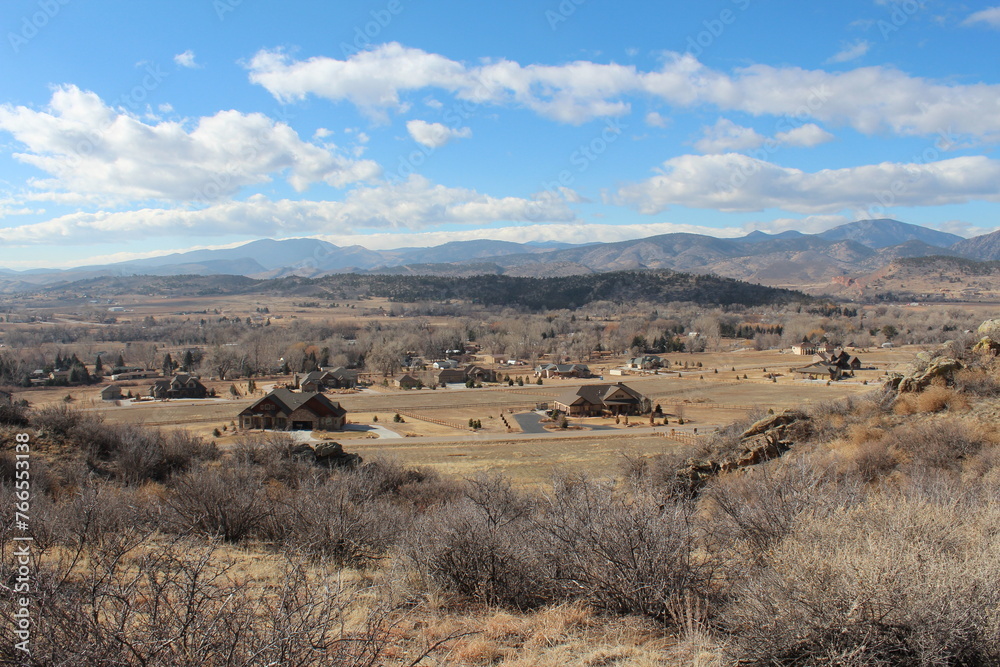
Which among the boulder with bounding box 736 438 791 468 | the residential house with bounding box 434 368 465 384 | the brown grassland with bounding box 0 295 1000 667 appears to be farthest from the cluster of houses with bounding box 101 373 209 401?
the boulder with bounding box 736 438 791 468

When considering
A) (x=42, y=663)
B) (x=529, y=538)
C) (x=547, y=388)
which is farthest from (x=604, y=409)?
(x=42, y=663)

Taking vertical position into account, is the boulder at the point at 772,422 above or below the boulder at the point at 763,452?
above

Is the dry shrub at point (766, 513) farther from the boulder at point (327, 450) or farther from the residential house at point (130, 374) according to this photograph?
the residential house at point (130, 374)

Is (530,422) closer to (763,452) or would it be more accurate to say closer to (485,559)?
(763,452)

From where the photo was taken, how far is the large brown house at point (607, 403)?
179 feet

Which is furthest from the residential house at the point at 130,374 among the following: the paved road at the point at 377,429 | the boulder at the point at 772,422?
the boulder at the point at 772,422

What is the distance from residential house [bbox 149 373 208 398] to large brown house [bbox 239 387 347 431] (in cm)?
2848

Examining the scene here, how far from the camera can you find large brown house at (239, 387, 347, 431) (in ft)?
151

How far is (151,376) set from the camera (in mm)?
92625

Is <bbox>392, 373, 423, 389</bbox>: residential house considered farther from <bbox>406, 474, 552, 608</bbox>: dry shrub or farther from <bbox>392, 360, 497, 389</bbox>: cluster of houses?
<bbox>406, 474, 552, 608</bbox>: dry shrub

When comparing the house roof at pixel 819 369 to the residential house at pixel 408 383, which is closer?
the house roof at pixel 819 369

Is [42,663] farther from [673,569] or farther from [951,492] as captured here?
[951,492]

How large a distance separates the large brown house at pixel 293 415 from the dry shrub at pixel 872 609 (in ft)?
142

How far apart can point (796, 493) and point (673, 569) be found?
3.48m
